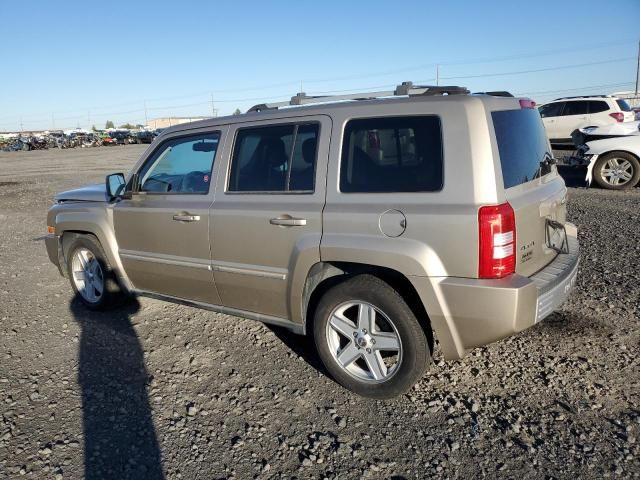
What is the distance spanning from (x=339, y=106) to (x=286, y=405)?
2.01 meters

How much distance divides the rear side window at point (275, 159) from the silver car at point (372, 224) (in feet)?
0.03

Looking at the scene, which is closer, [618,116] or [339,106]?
[339,106]

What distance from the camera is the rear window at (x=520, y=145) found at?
296cm

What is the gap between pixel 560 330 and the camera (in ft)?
13.5

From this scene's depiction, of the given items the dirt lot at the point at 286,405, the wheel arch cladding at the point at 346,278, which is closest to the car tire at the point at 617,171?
the dirt lot at the point at 286,405

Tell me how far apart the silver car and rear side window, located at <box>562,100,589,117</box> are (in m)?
14.8

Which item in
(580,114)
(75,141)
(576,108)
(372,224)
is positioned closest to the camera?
(372,224)

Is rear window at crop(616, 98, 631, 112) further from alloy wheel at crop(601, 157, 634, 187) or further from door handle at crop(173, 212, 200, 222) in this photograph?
door handle at crop(173, 212, 200, 222)

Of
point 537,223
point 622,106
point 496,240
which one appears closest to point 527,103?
point 537,223

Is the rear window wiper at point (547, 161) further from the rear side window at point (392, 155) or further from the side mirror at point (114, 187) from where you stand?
the side mirror at point (114, 187)

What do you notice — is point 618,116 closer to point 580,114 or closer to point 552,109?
point 580,114

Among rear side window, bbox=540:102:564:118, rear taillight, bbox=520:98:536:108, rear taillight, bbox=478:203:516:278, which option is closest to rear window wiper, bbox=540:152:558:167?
rear taillight, bbox=520:98:536:108

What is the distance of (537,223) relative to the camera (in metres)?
3.17

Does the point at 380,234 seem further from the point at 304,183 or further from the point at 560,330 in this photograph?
the point at 560,330
